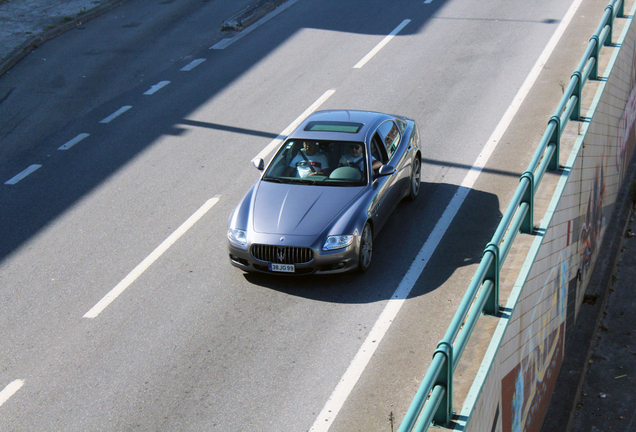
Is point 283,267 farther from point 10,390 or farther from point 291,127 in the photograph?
point 291,127

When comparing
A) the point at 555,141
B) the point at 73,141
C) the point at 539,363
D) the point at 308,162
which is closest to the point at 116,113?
the point at 73,141

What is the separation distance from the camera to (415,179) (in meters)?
11.6

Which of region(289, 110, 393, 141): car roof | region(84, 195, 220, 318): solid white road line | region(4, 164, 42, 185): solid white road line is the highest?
region(289, 110, 393, 141): car roof

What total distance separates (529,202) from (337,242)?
3.06m

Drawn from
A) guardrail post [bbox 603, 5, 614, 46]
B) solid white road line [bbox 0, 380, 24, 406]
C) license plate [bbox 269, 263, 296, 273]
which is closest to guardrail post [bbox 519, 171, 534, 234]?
license plate [bbox 269, 263, 296, 273]

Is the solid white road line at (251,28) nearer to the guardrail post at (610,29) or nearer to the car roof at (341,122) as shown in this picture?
the car roof at (341,122)

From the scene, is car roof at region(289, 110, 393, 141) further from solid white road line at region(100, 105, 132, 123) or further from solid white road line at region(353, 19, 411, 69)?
solid white road line at region(353, 19, 411, 69)

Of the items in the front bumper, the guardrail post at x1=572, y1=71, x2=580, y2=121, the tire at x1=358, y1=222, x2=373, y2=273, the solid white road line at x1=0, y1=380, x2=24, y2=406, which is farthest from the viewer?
the tire at x1=358, y1=222, x2=373, y2=273

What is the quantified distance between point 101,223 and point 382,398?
5.89 m

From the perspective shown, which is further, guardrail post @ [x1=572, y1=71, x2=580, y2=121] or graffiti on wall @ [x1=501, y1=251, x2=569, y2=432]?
guardrail post @ [x1=572, y1=71, x2=580, y2=121]

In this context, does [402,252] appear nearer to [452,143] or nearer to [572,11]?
[452,143]

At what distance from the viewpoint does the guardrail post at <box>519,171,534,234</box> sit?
22.1 feet

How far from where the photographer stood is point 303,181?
10.2 meters

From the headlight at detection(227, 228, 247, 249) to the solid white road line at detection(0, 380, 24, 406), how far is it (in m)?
3.02
